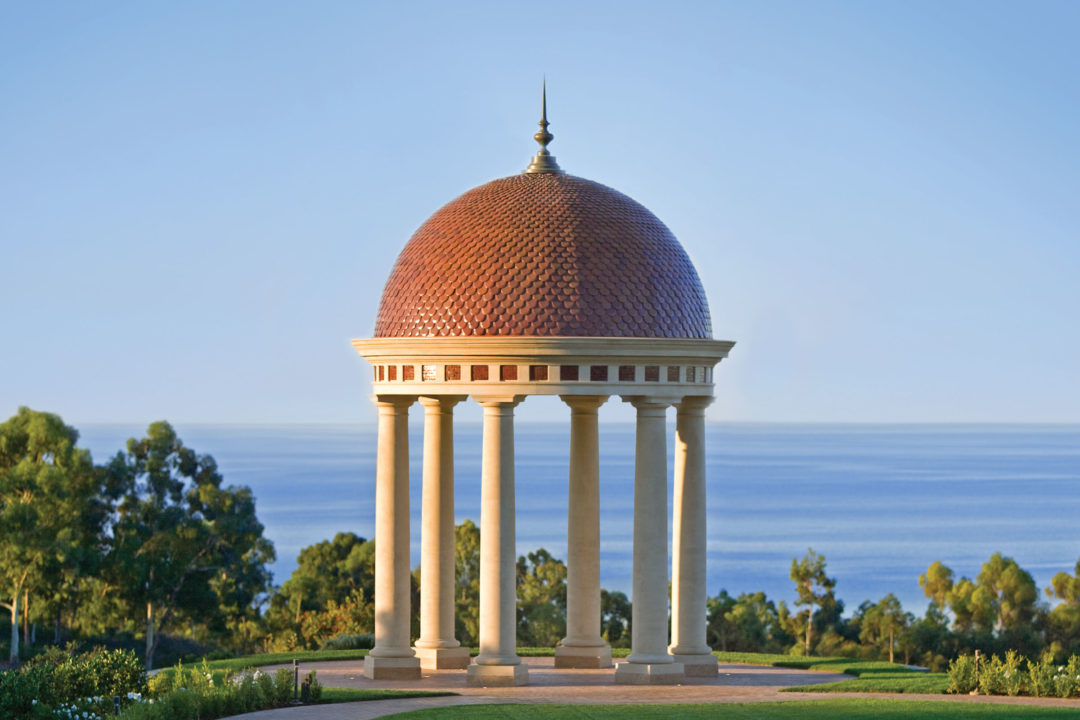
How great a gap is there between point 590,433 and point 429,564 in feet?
18.4

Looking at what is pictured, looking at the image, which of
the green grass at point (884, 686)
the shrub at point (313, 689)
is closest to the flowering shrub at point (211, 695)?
the shrub at point (313, 689)

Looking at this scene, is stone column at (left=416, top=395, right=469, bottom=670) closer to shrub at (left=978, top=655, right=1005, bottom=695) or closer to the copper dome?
the copper dome

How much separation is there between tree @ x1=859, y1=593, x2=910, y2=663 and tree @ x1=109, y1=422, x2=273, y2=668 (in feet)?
84.4

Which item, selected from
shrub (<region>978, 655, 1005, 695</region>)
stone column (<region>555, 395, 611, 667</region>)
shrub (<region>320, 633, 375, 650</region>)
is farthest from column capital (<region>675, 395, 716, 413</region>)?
shrub (<region>320, 633, 375, 650</region>)

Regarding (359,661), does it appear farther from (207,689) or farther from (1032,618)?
(1032,618)

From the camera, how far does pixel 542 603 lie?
6600 centimetres

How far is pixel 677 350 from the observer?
4119 centimetres

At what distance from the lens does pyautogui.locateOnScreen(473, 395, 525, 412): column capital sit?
40594 mm

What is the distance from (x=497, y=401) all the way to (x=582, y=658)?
29.0 feet

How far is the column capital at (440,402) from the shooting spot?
4344cm


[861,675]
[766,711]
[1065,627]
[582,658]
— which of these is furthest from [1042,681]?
[1065,627]

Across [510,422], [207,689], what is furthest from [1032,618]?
[207,689]

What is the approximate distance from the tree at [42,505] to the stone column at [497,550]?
2723 cm

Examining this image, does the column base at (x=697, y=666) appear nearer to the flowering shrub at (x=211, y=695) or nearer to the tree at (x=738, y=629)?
the flowering shrub at (x=211, y=695)
